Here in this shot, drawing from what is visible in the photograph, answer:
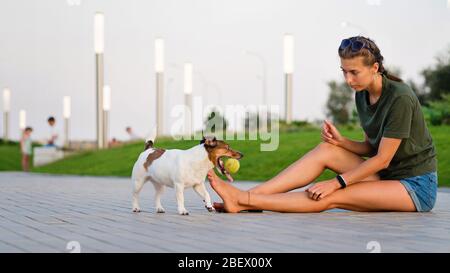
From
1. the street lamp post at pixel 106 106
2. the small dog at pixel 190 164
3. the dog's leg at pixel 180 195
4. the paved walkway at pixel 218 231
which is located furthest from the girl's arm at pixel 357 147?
the street lamp post at pixel 106 106

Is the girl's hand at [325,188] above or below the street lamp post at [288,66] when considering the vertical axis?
below

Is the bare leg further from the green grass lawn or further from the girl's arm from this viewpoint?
the green grass lawn

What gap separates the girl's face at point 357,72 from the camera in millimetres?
7133

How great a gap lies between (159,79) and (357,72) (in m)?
29.1

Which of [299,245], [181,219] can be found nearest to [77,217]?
[181,219]

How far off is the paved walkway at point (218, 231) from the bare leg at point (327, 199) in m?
0.10

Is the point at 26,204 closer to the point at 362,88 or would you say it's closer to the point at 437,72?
the point at 362,88

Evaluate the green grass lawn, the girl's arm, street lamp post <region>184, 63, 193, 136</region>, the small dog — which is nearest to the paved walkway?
the small dog

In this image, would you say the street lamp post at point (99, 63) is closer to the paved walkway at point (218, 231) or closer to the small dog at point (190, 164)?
the paved walkway at point (218, 231)

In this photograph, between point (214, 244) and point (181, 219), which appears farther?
point (181, 219)

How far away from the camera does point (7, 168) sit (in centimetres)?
3544

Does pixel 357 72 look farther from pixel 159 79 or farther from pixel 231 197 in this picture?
pixel 159 79

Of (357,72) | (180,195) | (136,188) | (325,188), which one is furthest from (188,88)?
(357,72)
